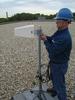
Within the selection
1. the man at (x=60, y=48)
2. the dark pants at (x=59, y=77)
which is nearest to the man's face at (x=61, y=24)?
→ the man at (x=60, y=48)

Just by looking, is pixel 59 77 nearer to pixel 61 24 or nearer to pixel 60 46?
pixel 60 46

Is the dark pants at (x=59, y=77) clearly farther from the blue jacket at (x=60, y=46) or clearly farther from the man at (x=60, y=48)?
the blue jacket at (x=60, y=46)

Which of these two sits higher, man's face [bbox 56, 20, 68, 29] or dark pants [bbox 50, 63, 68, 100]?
man's face [bbox 56, 20, 68, 29]

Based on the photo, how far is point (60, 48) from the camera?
650cm

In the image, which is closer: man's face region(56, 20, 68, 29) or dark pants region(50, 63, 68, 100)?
man's face region(56, 20, 68, 29)

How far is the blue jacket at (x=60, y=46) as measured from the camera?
21.3 feet

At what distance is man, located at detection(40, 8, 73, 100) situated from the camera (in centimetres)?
650

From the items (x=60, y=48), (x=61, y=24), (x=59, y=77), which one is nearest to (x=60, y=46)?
(x=60, y=48)

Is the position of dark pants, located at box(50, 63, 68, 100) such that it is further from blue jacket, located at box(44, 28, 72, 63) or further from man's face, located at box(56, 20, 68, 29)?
man's face, located at box(56, 20, 68, 29)

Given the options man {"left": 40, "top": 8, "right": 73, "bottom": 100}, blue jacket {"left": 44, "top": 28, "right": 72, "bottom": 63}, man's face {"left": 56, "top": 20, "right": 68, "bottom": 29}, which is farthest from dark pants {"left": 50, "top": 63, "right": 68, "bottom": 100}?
man's face {"left": 56, "top": 20, "right": 68, "bottom": 29}

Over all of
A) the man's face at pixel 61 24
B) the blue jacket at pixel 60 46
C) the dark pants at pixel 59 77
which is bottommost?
the dark pants at pixel 59 77

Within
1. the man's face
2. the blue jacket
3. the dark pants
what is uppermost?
the man's face

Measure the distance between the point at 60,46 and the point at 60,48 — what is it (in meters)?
0.03

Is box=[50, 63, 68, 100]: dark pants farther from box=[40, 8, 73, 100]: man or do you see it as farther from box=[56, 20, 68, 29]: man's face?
box=[56, 20, 68, 29]: man's face
